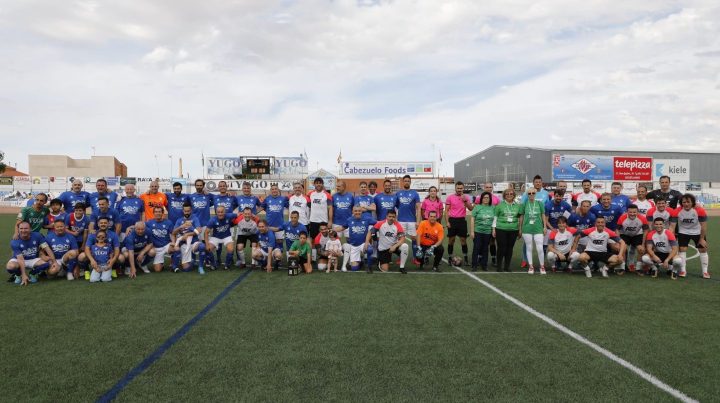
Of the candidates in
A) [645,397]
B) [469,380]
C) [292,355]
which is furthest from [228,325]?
[645,397]

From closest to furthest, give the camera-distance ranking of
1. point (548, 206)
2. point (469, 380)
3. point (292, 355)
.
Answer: point (469, 380) < point (292, 355) < point (548, 206)

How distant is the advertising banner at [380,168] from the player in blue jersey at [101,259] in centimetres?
3749

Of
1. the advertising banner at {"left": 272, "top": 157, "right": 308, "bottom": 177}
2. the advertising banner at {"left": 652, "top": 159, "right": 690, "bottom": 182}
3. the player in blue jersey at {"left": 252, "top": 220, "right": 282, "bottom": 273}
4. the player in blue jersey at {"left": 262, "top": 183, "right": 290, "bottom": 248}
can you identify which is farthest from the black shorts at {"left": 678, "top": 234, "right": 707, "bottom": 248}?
the advertising banner at {"left": 652, "top": 159, "right": 690, "bottom": 182}

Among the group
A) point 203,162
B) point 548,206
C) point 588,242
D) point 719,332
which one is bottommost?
point 719,332

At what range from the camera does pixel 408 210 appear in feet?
30.2

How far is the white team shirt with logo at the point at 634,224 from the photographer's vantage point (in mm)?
8133

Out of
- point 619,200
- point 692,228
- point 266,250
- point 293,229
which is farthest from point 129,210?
point 692,228

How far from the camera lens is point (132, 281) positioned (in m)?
7.20

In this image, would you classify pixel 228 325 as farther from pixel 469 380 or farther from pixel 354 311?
pixel 469 380

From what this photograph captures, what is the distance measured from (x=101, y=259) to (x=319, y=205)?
4086 mm

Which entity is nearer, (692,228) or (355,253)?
(692,228)

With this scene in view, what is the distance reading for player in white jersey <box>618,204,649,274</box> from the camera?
806 centimetres

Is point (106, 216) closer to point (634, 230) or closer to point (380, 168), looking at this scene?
point (634, 230)

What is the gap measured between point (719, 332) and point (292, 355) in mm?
4615
